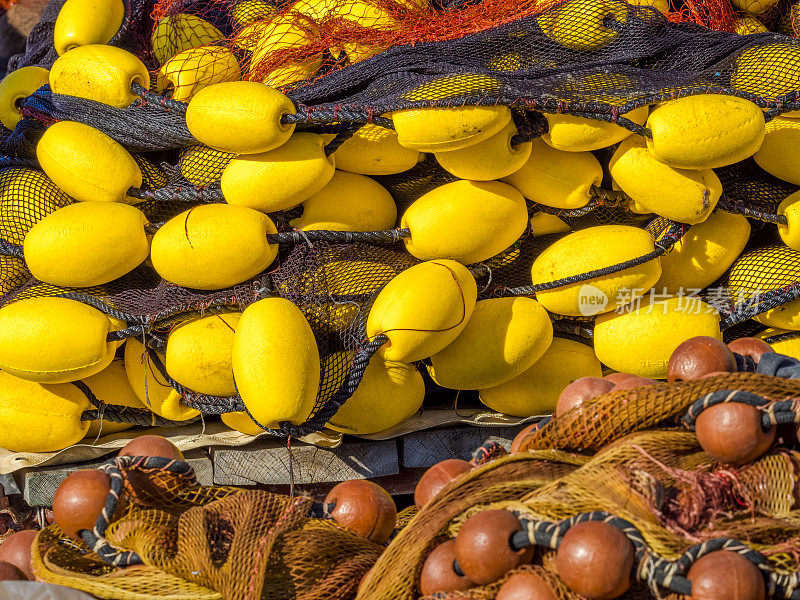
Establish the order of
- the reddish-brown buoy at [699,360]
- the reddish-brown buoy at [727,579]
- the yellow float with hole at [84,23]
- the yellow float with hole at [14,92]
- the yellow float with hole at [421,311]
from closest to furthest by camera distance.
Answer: the reddish-brown buoy at [727,579]
the reddish-brown buoy at [699,360]
the yellow float with hole at [421,311]
the yellow float with hole at [84,23]
the yellow float with hole at [14,92]

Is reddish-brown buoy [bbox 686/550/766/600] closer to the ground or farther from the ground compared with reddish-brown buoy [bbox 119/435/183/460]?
farther from the ground

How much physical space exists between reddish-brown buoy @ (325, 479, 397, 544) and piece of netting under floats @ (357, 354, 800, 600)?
213 millimetres

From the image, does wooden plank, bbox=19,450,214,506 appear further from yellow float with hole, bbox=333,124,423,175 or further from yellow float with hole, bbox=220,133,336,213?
yellow float with hole, bbox=333,124,423,175

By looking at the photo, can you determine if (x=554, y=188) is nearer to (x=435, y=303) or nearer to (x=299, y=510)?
(x=435, y=303)

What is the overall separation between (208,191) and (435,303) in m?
0.77

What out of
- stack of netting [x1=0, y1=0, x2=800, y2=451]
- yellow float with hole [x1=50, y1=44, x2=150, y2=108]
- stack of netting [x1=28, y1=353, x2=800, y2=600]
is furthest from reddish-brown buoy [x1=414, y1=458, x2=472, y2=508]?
yellow float with hole [x1=50, y1=44, x2=150, y2=108]

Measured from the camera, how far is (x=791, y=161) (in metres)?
2.10

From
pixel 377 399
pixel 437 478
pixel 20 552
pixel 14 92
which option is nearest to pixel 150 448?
pixel 20 552

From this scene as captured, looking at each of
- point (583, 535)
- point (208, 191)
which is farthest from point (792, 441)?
point (208, 191)

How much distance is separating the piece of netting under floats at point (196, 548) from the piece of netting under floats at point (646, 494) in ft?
0.42

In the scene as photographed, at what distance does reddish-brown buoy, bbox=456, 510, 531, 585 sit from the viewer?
3.62 feet

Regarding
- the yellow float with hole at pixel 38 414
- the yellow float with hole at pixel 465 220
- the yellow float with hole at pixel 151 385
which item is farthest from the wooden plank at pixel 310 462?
the yellow float with hole at pixel 465 220

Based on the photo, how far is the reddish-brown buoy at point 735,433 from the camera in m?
1.20

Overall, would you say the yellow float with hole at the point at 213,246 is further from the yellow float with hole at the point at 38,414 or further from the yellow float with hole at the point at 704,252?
the yellow float with hole at the point at 704,252
